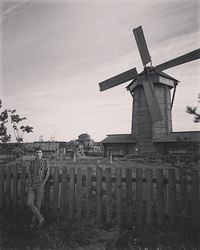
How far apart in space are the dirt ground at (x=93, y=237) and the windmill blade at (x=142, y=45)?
13508 millimetres

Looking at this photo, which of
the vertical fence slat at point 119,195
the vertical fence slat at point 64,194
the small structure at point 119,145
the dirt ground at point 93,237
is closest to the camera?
the dirt ground at point 93,237

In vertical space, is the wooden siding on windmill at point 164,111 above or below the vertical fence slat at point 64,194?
above

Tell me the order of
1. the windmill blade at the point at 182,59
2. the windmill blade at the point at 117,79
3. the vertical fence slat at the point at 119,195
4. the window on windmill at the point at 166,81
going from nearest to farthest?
1. the vertical fence slat at the point at 119,195
2. the windmill blade at the point at 182,59
3. the windmill blade at the point at 117,79
4. the window on windmill at the point at 166,81

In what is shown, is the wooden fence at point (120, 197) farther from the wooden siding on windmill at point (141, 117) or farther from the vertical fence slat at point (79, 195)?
the wooden siding on windmill at point (141, 117)

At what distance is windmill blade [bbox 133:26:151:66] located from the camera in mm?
15680

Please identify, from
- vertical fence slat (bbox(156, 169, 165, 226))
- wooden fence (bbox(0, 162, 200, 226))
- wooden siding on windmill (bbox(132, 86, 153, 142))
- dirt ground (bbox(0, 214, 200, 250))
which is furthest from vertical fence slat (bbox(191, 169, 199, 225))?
wooden siding on windmill (bbox(132, 86, 153, 142))

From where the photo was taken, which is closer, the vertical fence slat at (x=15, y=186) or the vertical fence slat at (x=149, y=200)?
the vertical fence slat at (x=149, y=200)

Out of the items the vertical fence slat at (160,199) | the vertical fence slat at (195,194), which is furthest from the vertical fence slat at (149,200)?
the vertical fence slat at (195,194)

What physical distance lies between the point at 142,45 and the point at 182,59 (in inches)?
169

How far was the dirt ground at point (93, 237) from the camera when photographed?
3.77 meters

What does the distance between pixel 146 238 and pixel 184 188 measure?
1.41 meters

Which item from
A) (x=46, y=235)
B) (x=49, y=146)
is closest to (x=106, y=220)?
(x=46, y=235)

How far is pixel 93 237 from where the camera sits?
4191mm

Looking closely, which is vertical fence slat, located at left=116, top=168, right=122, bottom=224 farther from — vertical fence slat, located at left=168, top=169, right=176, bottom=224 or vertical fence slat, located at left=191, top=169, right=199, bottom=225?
vertical fence slat, located at left=191, top=169, right=199, bottom=225
